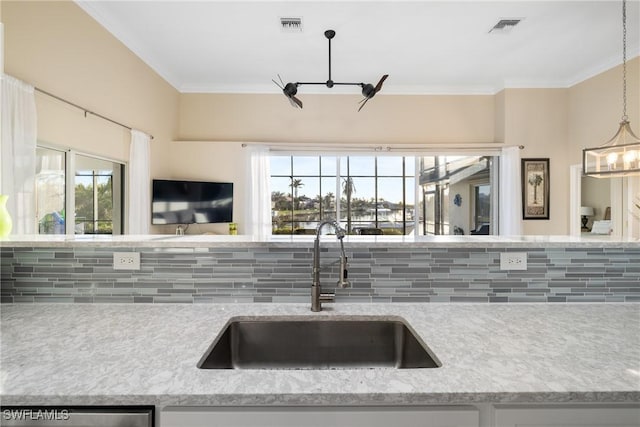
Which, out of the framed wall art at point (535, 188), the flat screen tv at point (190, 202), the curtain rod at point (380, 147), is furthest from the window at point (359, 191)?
the flat screen tv at point (190, 202)

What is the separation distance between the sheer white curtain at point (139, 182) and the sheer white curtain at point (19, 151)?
119 centimetres

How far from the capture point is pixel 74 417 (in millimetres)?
669

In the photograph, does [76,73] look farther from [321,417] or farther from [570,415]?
[570,415]

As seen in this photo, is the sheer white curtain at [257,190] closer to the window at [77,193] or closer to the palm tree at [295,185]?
the palm tree at [295,185]

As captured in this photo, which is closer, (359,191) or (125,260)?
(125,260)

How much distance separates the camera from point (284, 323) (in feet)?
3.65

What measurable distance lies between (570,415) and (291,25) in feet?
10.7

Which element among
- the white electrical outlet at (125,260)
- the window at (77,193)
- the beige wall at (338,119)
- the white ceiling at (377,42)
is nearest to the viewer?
the white electrical outlet at (125,260)

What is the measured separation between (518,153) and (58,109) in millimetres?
5026

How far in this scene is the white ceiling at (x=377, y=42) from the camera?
2.67m

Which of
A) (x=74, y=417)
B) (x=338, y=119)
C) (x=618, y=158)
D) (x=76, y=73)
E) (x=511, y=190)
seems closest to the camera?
(x=74, y=417)

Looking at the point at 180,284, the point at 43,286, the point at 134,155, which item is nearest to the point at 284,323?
the point at 180,284

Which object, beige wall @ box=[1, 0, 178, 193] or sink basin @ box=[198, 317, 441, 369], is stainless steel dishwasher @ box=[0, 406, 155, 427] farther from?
beige wall @ box=[1, 0, 178, 193]

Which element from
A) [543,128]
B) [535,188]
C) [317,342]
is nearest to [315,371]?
[317,342]
